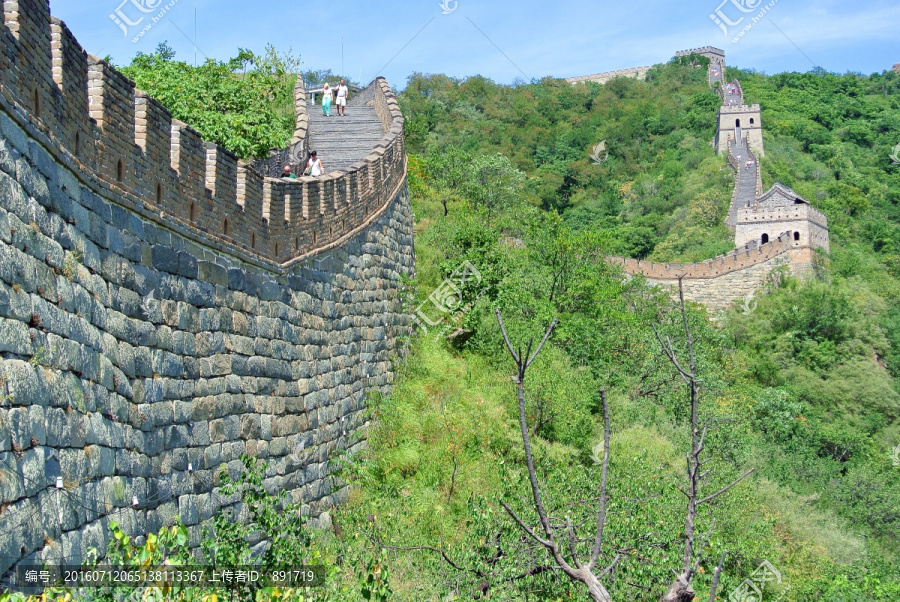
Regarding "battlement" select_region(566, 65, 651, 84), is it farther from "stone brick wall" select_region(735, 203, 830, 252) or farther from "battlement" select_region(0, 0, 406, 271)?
"battlement" select_region(0, 0, 406, 271)

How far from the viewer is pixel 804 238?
47.7 m

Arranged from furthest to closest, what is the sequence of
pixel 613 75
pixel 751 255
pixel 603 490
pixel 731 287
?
1. pixel 613 75
2. pixel 751 255
3. pixel 731 287
4. pixel 603 490

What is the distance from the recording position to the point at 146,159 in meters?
7.45

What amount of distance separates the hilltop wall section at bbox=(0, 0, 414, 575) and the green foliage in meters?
3.94

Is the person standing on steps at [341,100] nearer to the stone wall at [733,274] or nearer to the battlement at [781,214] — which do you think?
the stone wall at [733,274]

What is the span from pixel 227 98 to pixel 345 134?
2.21 meters

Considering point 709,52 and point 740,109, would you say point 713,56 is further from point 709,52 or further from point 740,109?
point 740,109

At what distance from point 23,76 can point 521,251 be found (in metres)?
18.7

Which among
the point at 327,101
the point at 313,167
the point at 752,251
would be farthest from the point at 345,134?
the point at 752,251

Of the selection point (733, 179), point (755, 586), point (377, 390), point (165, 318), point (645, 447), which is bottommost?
point (755, 586)

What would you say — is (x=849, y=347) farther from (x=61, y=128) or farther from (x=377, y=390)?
(x=61, y=128)

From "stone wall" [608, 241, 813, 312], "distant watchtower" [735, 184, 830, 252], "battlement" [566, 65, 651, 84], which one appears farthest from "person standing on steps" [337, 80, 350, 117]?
"battlement" [566, 65, 651, 84]

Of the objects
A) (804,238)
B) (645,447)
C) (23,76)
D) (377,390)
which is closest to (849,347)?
(804,238)

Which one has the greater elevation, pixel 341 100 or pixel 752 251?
pixel 341 100
